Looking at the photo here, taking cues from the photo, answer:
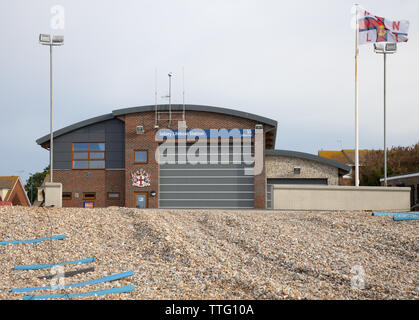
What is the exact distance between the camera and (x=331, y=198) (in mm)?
22453

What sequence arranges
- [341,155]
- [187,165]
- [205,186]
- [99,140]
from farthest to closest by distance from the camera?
[341,155], [99,140], [187,165], [205,186]

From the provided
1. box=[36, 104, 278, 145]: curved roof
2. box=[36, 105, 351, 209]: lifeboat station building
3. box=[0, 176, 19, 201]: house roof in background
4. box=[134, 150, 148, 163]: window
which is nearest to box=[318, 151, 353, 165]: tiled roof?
box=[36, 105, 351, 209]: lifeboat station building

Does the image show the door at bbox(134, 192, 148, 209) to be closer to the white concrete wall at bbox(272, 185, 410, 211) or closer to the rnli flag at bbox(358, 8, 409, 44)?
the white concrete wall at bbox(272, 185, 410, 211)

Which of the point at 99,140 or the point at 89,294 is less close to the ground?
the point at 99,140

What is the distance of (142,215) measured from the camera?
50.1 ft

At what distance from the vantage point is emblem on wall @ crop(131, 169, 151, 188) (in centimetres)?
3059

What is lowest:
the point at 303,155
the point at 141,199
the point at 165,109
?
the point at 141,199

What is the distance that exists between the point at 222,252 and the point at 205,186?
62.5 ft

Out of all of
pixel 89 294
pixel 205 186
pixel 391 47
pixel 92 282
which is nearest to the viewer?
pixel 89 294

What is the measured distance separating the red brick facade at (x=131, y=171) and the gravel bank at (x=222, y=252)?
46.1 ft

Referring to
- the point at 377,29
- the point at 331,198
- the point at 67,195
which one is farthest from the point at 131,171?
the point at 377,29

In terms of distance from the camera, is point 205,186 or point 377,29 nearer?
point 377,29

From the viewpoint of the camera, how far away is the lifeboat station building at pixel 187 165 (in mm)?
30578

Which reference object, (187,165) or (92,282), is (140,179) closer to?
(187,165)
